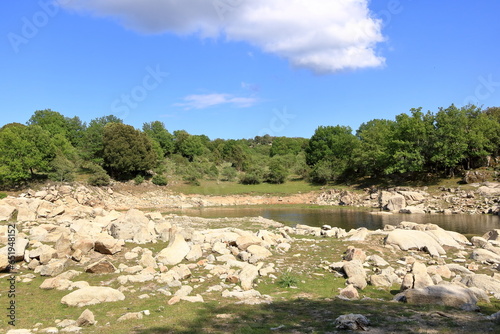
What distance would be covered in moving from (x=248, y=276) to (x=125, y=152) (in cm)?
6414

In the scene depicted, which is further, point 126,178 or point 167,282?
point 126,178

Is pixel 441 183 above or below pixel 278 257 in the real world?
above

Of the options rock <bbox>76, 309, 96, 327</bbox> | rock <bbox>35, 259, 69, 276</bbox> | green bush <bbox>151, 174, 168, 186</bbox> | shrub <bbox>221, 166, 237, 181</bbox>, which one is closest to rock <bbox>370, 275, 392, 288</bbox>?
rock <bbox>76, 309, 96, 327</bbox>

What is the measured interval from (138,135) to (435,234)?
214 ft

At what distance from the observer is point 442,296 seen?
11227 millimetres

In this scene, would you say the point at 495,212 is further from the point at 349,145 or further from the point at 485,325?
the point at 485,325

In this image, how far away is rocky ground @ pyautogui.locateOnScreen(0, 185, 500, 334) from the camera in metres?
9.36

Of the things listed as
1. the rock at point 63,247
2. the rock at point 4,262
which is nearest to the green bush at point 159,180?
the rock at point 63,247

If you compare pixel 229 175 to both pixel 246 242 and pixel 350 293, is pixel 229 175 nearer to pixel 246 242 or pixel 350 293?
pixel 246 242

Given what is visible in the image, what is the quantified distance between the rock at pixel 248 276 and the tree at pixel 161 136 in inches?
3708

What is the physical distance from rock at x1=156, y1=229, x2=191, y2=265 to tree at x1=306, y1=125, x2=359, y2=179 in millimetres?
65603

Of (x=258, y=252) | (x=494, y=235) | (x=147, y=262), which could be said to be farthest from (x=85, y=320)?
(x=494, y=235)

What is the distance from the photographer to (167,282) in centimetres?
1380

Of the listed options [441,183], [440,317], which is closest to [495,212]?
[441,183]
